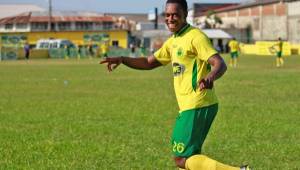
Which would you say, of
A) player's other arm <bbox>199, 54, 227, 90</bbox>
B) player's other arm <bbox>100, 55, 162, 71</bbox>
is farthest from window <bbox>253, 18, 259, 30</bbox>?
player's other arm <bbox>199, 54, 227, 90</bbox>

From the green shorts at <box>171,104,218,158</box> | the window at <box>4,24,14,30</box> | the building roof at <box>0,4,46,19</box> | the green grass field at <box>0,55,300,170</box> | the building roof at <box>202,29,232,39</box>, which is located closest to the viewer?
the green shorts at <box>171,104,218,158</box>

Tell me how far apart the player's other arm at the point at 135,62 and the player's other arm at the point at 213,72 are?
1154 mm

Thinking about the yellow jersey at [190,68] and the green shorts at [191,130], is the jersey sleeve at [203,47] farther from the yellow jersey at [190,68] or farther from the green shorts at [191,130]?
the green shorts at [191,130]

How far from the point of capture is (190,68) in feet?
23.0

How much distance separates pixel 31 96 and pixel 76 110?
5.57 m

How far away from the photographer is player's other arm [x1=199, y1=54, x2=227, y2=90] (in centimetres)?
639

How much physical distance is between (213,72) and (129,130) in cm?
719

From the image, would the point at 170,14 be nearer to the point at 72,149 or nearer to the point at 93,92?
the point at 72,149

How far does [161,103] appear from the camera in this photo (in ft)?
64.8

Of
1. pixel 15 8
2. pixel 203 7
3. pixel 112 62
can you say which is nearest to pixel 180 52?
pixel 112 62

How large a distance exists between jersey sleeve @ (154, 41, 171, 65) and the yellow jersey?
0.40 meters

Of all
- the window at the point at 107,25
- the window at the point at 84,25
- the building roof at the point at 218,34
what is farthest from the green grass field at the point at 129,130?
the window at the point at 107,25

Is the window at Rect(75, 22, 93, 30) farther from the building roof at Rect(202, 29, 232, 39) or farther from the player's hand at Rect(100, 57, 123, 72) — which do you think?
the player's hand at Rect(100, 57, 123, 72)

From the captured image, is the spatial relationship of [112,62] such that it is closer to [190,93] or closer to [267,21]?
[190,93]
